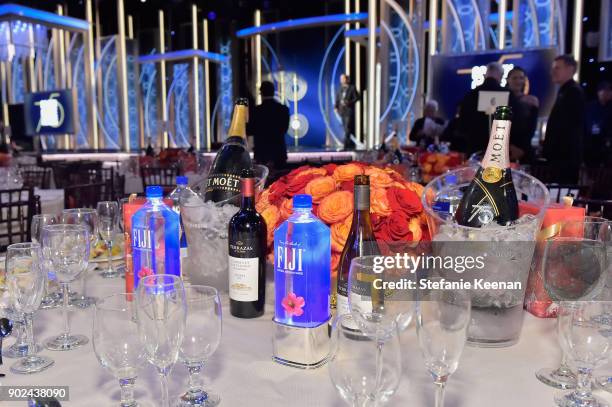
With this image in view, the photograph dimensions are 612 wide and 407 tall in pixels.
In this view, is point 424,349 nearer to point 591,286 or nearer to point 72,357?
point 591,286

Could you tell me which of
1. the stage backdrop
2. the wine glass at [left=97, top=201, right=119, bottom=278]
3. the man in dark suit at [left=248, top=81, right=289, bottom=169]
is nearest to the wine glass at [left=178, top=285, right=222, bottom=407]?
the wine glass at [left=97, top=201, right=119, bottom=278]

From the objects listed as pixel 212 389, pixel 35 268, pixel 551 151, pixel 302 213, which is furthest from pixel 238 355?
pixel 551 151

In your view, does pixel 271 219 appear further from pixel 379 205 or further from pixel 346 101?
pixel 346 101

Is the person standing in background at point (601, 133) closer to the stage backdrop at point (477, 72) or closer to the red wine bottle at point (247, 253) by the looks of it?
the stage backdrop at point (477, 72)

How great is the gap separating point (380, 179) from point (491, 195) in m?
0.24

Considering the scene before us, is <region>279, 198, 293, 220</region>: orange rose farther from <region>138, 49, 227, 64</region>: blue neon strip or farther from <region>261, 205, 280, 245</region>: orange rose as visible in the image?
<region>138, 49, 227, 64</region>: blue neon strip

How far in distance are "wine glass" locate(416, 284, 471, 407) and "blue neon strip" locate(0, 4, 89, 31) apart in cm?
1002

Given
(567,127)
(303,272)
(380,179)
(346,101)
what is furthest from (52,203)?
(346,101)

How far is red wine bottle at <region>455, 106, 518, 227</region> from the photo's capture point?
1.09 meters

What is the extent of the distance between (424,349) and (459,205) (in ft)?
1.93

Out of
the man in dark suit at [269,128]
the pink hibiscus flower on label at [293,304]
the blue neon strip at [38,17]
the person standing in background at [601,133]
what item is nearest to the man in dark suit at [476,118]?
the man in dark suit at [269,128]

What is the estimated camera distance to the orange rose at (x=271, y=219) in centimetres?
110

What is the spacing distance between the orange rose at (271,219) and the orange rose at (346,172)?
0.48ft

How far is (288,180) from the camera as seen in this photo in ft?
4.05
